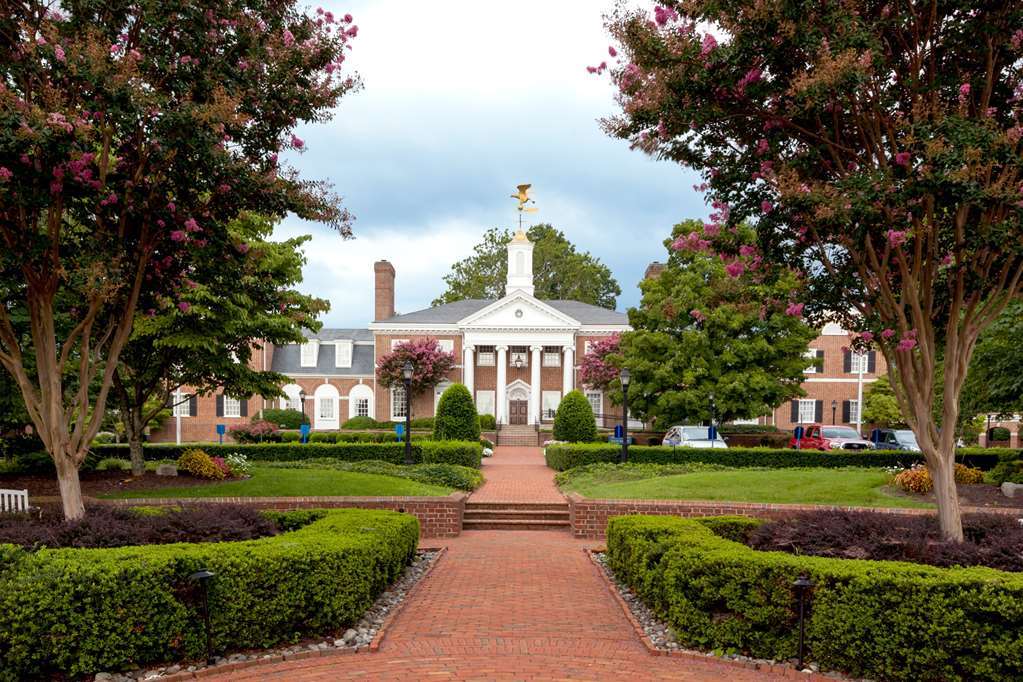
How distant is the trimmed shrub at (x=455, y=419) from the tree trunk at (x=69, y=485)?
55.1 ft

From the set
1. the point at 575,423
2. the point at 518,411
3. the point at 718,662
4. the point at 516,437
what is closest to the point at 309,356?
the point at 518,411

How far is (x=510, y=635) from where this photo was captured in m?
6.65

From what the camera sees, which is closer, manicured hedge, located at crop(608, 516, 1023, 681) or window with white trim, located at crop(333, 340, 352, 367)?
manicured hedge, located at crop(608, 516, 1023, 681)

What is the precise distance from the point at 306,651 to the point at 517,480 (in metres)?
14.0

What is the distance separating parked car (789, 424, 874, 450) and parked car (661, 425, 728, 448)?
17.6 ft

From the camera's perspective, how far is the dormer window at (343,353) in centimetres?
4756

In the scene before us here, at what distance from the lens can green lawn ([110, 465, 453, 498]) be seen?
13500 millimetres

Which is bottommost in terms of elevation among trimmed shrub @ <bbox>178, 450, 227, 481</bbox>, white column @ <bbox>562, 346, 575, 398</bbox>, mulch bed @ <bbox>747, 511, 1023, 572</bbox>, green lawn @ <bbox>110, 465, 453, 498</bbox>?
green lawn @ <bbox>110, 465, 453, 498</bbox>

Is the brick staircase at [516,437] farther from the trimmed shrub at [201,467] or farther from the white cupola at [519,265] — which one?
the trimmed shrub at [201,467]

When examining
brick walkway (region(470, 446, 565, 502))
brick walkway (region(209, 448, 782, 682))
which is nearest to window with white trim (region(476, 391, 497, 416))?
brick walkway (region(470, 446, 565, 502))

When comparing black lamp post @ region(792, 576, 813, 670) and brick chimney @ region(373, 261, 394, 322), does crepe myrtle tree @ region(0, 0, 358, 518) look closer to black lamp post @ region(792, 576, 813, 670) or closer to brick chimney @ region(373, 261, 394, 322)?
black lamp post @ region(792, 576, 813, 670)

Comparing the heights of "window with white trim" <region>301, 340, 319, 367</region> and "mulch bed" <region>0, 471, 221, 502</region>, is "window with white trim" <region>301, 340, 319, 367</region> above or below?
above

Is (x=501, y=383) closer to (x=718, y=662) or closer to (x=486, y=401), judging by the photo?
Answer: (x=486, y=401)

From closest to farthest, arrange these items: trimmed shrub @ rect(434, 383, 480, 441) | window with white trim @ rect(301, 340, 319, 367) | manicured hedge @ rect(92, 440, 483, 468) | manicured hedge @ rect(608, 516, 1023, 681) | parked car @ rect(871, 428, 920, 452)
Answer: manicured hedge @ rect(608, 516, 1023, 681), manicured hedge @ rect(92, 440, 483, 468), trimmed shrub @ rect(434, 383, 480, 441), parked car @ rect(871, 428, 920, 452), window with white trim @ rect(301, 340, 319, 367)
